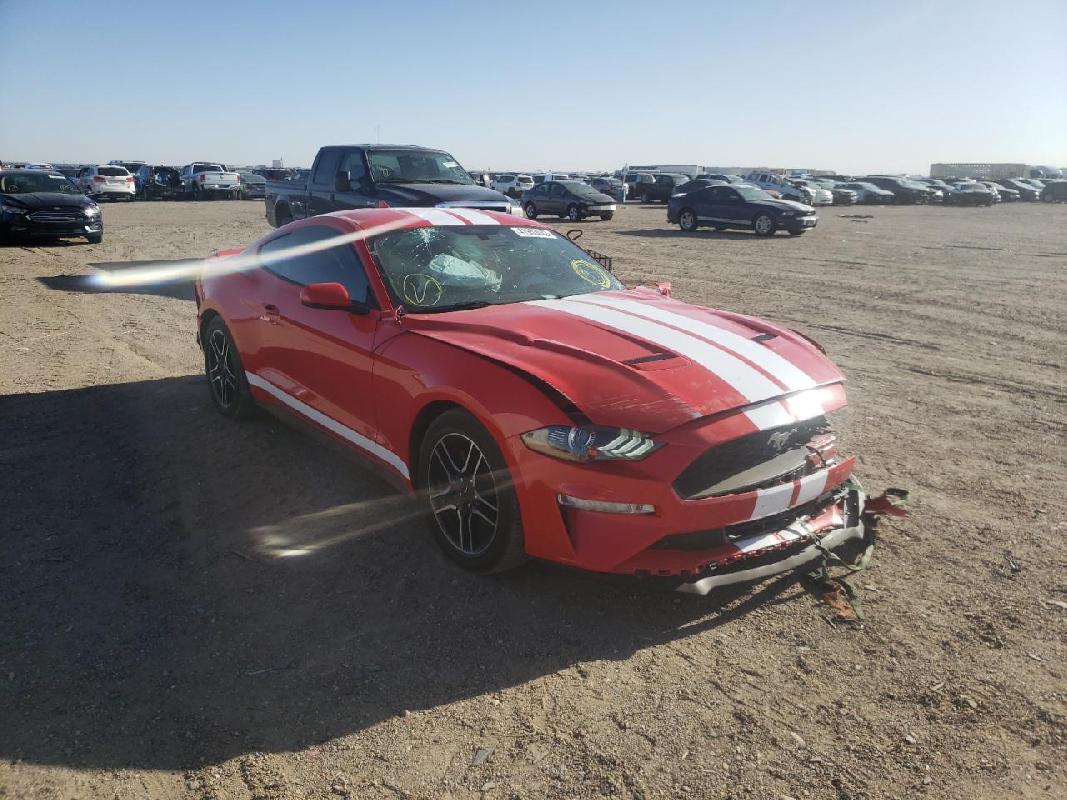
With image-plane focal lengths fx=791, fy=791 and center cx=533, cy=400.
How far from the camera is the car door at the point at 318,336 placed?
4.18 m

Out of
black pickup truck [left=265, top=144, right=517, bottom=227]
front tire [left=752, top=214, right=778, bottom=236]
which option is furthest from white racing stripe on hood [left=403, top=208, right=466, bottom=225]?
front tire [left=752, top=214, right=778, bottom=236]

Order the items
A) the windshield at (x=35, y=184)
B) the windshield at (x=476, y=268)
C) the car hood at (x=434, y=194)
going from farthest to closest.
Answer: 1. the windshield at (x=35, y=184)
2. the car hood at (x=434, y=194)
3. the windshield at (x=476, y=268)

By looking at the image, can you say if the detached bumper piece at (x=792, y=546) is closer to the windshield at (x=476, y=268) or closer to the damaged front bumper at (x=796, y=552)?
the damaged front bumper at (x=796, y=552)

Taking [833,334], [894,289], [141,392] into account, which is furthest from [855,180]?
[141,392]

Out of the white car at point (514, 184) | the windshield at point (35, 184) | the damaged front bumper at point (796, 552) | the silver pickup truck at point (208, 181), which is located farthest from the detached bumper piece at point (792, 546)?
the silver pickup truck at point (208, 181)

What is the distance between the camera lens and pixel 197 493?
183 inches

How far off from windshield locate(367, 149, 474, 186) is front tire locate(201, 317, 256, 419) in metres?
5.86

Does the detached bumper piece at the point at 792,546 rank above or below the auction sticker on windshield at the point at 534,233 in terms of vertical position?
below

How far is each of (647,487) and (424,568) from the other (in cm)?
132

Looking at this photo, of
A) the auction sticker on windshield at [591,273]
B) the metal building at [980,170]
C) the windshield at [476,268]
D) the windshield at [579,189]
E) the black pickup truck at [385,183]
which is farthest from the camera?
the metal building at [980,170]

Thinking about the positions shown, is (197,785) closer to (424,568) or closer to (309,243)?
(424,568)

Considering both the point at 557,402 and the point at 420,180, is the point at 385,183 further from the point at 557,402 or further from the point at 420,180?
the point at 557,402

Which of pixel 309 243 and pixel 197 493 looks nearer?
pixel 197 493

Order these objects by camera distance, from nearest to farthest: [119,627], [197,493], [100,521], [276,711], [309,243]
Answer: [276,711], [119,627], [100,521], [197,493], [309,243]
